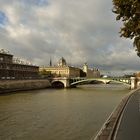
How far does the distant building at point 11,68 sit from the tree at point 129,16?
7607cm

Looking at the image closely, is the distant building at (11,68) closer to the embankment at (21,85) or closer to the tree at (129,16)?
the embankment at (21,85)

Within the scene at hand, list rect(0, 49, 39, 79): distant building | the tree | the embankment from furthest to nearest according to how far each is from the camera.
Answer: rect(0, 49, 39, 79): distant building, the embankment, the tree

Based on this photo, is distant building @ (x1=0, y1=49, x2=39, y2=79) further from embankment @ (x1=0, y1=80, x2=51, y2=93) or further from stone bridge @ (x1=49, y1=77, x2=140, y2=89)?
stone bridge @ (x1=49, y1=77, x2=140, y2=89)

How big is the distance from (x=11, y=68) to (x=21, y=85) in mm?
10974

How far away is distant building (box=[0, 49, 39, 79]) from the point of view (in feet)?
331

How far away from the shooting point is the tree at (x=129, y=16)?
19.8m

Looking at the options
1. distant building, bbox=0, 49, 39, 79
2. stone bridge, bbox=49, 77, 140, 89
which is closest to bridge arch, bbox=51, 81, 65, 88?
stone bridge, bbox=49, 77, 140, 89

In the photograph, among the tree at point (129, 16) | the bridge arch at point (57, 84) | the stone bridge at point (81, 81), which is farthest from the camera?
the bridge arch at point (57, 84)

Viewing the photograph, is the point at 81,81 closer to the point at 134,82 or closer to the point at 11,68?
the point at 134,82

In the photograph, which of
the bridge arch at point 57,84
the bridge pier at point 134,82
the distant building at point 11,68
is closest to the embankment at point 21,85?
the bridge arch at point 57,84

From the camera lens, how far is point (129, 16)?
21.8 metres

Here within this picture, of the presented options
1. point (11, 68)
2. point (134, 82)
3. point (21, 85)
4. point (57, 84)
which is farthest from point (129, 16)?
point (57, 84)

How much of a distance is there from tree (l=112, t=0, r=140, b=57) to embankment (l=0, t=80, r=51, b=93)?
58.9 metres

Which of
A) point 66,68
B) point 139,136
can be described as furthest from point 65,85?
point 139,136
